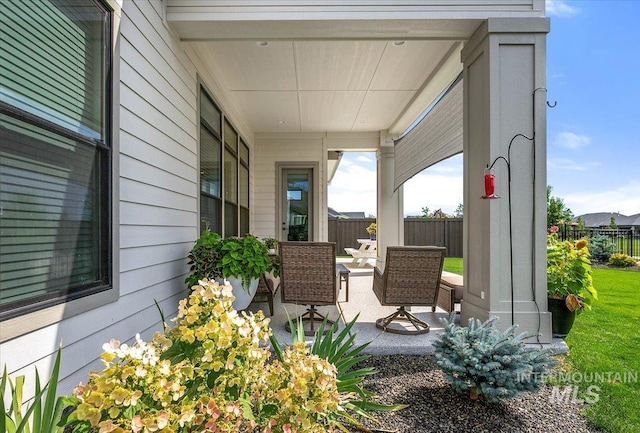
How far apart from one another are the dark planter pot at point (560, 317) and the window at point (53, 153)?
3841 mm

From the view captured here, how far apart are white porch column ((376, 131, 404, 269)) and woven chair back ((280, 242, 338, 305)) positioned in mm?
4052

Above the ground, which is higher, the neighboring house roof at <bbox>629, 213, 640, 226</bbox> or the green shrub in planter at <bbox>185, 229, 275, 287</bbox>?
the neighboring house roof at <bbox>629, 213, 640, 226</bbox>

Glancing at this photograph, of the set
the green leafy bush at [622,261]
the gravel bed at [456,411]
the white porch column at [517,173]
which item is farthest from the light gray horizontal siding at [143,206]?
the green leafy bush at [622,261]

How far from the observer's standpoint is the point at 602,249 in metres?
11.3

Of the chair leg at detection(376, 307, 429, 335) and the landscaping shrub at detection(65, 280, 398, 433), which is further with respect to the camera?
the chair leg at detection(376, 307, 429, 335)

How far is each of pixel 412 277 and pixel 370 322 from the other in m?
0.80

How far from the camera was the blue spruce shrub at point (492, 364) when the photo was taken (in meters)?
2.14

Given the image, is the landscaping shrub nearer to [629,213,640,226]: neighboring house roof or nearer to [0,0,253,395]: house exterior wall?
[0,0,253,395]: house exterior wall

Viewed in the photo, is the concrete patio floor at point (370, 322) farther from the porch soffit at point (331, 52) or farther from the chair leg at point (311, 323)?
the porch soffit at point (331, 52)

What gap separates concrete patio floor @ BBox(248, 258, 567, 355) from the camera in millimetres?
3191

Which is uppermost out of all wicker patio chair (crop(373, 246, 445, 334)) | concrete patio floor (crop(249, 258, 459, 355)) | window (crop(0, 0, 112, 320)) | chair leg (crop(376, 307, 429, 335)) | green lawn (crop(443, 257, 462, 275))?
window (crop(0, 0, 112, 320))

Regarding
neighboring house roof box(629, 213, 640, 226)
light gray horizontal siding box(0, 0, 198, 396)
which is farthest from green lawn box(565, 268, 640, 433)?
neighboring house roof box(629, 213, 640, 226)

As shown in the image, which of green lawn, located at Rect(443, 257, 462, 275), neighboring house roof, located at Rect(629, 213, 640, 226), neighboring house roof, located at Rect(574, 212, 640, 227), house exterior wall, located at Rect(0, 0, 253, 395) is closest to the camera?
house exterior wall, located at Rect(0, 0, 253, 395)

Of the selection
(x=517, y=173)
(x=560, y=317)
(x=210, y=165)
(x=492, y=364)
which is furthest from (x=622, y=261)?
(x=210, y=165)
